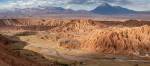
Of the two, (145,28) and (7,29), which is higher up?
(145,28)

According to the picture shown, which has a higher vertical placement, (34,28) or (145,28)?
(145,28)

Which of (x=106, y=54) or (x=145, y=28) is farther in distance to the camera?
(x=145, y=28)

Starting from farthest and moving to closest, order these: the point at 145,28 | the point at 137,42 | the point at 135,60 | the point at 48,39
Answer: the point at 48,39 < the point at 145,28 < the point at 137,42 < the point at 135,60

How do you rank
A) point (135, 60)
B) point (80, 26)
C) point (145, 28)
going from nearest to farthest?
1. point (135, 60)
2. point (145, 28)
3. point (80, 26)

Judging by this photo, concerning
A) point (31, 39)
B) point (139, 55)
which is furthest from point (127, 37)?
point (31, 39)

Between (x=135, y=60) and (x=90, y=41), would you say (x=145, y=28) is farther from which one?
(x=135, y=60)

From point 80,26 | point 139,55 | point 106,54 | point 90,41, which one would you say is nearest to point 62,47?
point 90,41

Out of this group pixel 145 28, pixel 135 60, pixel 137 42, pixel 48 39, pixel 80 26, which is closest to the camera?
pixel 135 60

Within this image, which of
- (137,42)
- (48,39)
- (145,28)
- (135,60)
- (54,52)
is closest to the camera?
(135,60)

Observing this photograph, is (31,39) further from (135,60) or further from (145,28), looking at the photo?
(135,60)
